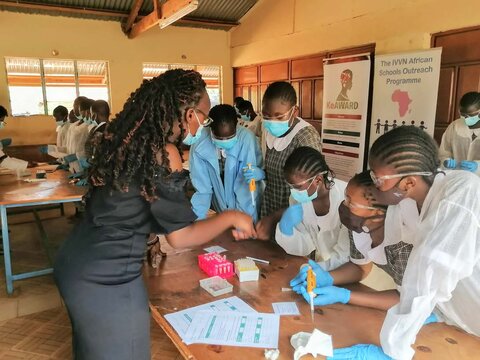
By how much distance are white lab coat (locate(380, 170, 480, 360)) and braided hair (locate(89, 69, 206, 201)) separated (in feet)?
2.39

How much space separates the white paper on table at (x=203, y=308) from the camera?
4.04ft

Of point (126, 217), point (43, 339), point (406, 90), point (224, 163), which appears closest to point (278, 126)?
point (224, 163)

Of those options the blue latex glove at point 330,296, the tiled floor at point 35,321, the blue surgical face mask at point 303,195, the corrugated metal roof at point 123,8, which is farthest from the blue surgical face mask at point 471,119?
the corrugated metal roof at point 123,8

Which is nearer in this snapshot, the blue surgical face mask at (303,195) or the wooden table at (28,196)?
the blue surgical face mask at (303,195)

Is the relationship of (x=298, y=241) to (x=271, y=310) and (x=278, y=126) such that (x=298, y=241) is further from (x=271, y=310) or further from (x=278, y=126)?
(x=278, y=126)

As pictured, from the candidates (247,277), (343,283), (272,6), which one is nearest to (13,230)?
(247,277)

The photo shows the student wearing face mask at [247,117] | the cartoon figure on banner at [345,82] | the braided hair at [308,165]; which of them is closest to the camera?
the braided hair at [308,165]

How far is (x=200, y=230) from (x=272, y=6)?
6302 mm

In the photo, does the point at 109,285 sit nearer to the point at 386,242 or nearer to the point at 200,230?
the point at 200,230

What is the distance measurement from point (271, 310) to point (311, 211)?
60 centimetres

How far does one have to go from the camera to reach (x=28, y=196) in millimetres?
3043

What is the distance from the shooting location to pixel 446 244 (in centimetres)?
96

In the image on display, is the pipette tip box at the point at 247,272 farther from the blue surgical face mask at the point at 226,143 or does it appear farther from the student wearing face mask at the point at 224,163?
the blue surgical face mask at the point at 226,143

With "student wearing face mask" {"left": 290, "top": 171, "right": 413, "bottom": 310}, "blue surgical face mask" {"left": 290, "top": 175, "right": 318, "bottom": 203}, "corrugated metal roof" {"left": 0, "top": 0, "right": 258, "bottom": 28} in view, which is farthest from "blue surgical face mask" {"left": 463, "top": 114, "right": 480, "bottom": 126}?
"corrugated metal roof" {"left": 0, "top": 0, "right": 258, "bottom": 28}
